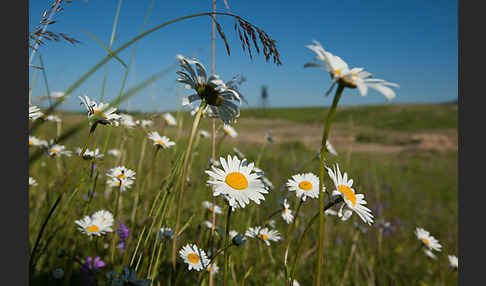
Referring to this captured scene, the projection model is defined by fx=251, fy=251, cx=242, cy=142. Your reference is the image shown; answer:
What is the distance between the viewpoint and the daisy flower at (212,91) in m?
0.61

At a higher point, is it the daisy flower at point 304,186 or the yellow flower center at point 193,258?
the daisy flower at point 304,186

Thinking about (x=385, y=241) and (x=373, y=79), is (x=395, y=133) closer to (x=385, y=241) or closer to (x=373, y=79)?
(x=385, y=241)

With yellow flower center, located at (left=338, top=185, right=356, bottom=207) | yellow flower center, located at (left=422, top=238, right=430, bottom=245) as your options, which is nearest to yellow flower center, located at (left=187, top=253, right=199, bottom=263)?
yellow flower center, located at (left=338, top=185, right=356, bottom=207)

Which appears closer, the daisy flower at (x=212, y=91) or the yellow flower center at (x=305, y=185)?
the daisy flower at (x=212, y=91)

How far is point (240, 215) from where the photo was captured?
164 cm

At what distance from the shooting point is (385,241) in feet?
8.39

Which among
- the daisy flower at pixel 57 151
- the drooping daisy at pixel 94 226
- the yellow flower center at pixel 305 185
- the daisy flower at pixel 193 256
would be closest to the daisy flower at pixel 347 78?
the yellow flower center at pixel 305 185

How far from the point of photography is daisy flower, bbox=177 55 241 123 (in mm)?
606

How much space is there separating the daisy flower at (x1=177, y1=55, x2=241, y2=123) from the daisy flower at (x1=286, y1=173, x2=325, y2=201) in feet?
1.05

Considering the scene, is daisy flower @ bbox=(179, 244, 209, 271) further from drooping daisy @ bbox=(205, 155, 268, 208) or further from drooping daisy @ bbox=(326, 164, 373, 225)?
drooping daisy @ bbox=(326, 164, 373, 225)

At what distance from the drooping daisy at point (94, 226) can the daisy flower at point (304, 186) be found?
2.20 feet

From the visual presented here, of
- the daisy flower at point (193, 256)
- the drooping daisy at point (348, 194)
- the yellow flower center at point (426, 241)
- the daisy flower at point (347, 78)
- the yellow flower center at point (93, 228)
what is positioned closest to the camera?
the daisy flower at point (347, 78)

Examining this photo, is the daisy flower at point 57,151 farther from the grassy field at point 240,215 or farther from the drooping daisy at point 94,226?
the drooping daisy at point 94,226
